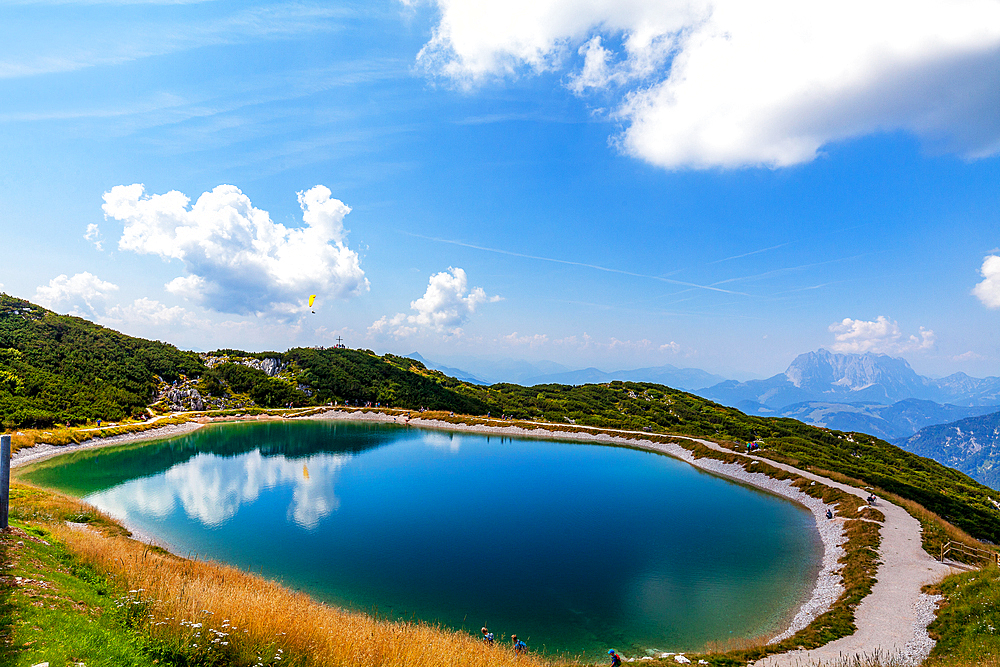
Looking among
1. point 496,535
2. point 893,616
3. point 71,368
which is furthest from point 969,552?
point 71,368

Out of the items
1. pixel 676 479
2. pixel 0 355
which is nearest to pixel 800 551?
pixel 676 479

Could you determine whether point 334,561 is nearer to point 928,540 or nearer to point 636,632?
point 636,632

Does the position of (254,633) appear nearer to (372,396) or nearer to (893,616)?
(893,616)

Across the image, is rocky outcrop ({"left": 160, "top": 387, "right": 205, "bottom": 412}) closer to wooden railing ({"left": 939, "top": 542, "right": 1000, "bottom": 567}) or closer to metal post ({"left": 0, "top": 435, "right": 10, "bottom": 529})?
metal post ({"left": 0, "top": 435, "right": 10, "bottom": 529})

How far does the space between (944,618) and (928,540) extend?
516 inches

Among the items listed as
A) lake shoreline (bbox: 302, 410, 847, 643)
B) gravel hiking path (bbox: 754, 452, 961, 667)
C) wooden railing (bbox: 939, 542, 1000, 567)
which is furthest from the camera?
wooden railing (bbox: 939, 542, 1000, 567)

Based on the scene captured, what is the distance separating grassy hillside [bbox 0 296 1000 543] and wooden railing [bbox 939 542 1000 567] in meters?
15.2

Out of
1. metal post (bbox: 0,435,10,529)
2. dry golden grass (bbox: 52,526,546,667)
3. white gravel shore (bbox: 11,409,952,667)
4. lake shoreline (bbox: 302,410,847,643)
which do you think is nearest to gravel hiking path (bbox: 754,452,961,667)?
white gravel shore (bbox: 11,409,952,667)

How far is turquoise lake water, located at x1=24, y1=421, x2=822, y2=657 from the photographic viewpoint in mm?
17828

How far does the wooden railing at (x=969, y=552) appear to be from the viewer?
2094 cm

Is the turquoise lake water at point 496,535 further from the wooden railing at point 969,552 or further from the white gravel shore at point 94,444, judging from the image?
the wooden railing at point 969,552

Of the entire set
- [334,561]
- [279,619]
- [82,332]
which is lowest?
[334,561]

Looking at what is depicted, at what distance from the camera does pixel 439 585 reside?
1964 cm

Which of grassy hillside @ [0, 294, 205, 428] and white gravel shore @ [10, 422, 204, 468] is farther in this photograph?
grassy hillside @ [0, 294, 205, 428]
